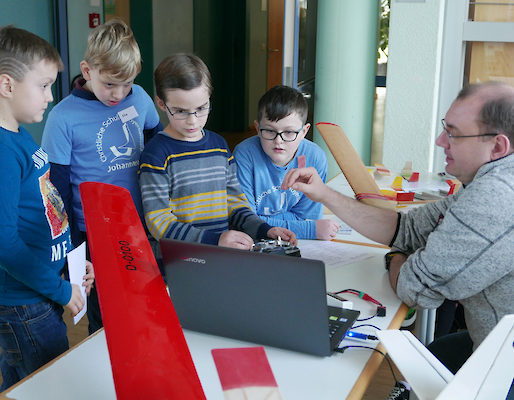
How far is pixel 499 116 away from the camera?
157 centimetres

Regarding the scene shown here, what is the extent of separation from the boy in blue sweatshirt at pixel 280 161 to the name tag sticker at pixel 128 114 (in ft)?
1.42

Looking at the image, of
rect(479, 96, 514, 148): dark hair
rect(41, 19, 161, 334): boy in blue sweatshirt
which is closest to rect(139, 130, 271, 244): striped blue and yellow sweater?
rect(41, 19, 161, 334): boy in blue sweatshirt

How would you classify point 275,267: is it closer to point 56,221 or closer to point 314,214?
point 56,221

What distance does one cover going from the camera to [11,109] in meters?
1.56

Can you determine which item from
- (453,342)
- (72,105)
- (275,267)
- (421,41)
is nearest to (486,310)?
(453,342)

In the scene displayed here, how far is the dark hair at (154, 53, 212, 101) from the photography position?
1.87 metres

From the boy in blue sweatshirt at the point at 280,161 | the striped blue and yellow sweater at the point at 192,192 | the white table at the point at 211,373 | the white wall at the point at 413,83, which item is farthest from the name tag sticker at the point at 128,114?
the white wall at the point at 413,83

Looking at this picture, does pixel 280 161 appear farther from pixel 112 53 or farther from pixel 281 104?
pixel 112 53

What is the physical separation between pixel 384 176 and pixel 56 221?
6.76 feet

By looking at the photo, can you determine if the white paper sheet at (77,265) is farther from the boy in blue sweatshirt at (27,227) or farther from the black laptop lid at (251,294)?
the black laptop lid at (251,294)

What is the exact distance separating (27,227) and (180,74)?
0.65 m

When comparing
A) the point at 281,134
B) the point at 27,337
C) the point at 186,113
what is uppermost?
the point at 186,113

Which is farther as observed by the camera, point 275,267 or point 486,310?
point 486,310

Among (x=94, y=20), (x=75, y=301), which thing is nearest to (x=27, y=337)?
(x=75, y=301)
